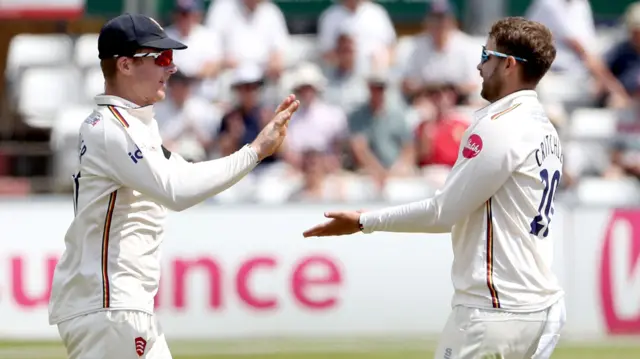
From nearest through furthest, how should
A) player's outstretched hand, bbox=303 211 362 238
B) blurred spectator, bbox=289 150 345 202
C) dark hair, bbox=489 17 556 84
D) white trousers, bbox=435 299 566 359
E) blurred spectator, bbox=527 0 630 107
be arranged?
1. white trousers, bbox=435 299 566 359
2. dark hair, bbox=489 17 556 84
3. player's outstretched hand, bbox=303 211 362 238
4. blurred spectator, bbox=289 150 345 202
5. blurred spectator, bbox=527 0 630 107

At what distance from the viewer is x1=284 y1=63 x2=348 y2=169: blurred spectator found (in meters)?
12.3

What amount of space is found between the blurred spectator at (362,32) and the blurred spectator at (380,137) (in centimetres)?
96

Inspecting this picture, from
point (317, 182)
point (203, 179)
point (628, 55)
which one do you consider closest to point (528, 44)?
point (203, 179)

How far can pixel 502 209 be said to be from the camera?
5070 millimetres

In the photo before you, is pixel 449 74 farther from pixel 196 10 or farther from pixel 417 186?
pixel 196 10

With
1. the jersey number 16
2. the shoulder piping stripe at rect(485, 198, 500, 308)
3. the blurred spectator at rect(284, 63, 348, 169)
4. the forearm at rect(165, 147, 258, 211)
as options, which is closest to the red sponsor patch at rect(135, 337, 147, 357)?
the forearm at rect(165, 147, 258, 211)

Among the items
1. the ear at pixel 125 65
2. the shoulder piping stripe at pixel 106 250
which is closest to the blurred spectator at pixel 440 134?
the ear at pixel 125 65

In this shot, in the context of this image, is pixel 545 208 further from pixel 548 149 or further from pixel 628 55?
pixel 628 55

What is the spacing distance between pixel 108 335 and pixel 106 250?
348mm

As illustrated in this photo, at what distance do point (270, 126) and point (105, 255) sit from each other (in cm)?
90

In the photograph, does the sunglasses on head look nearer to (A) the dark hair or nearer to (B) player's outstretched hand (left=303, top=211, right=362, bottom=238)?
(A) the dark hair

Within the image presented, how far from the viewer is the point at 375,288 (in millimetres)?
11141

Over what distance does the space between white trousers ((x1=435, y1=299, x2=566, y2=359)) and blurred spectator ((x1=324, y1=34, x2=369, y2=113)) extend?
801cm

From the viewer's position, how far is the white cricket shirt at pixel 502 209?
5.03 metres
